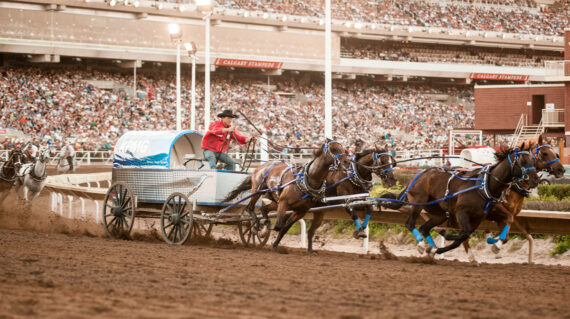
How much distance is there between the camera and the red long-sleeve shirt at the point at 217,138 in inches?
535

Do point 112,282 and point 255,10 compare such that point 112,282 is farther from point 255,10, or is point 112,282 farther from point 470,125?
point 470,125

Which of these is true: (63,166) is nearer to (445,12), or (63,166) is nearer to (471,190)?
(471,190)

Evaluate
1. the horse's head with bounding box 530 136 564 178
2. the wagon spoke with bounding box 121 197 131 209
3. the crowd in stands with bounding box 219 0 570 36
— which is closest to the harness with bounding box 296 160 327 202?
the horse's head with bounding box 530 136 564 178

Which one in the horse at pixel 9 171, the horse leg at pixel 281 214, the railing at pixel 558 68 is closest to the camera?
the horse leg at pixel 281 214

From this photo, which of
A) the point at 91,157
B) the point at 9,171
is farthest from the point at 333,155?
the point at 91,157

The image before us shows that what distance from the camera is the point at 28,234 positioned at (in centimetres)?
1429

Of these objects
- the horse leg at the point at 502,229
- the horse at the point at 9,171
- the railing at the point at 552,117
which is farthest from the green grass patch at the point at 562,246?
the railing at the point at 552,117

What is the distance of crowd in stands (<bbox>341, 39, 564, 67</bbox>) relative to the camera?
63.3 metres

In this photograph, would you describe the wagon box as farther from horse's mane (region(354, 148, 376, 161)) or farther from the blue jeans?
horse's mane (region(354, 148, 376, 161))

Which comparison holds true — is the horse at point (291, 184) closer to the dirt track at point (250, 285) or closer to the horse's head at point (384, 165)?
the horse's head at point (384, 165)

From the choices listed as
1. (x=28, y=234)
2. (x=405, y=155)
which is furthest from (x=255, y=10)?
(x=28, y=234)

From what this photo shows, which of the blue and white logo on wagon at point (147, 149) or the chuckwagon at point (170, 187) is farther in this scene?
the blue and white logo on wagon at point (147, 149)

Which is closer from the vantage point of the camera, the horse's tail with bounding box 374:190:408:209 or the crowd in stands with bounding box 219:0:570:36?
the horse's tail with bounding box 374:190:408:209

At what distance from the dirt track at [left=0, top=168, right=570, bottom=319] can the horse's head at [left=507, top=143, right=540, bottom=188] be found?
47.5 inches
